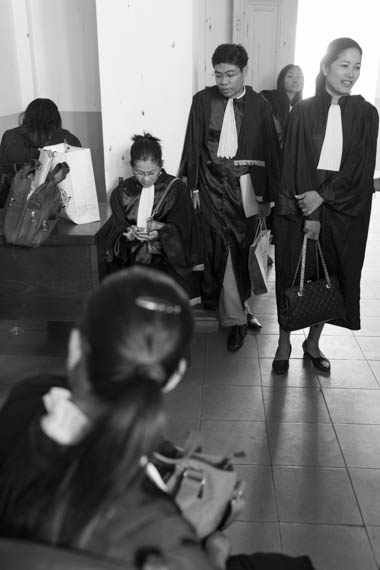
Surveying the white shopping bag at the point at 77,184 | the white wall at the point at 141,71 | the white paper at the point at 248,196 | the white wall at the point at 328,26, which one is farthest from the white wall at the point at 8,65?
the white wall at the point at 328,26

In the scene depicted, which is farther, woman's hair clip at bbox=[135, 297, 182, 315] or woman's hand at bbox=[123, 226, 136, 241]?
woman's hand at bbox=[123, 226, 136, 241]

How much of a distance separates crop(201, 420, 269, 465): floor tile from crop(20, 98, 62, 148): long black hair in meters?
1.79

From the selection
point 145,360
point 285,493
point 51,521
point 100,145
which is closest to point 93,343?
point 145,360

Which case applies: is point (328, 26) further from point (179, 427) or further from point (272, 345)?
point (179, 427)

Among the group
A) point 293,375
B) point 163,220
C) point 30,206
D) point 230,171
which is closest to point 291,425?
point 293,375

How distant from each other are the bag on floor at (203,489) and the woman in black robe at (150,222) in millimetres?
1757

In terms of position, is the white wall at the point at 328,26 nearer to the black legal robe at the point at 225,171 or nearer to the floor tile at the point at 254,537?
the black legal robe at the point at 225,171

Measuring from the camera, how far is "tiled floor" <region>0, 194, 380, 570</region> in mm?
1850

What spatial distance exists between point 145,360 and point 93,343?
0.07 m

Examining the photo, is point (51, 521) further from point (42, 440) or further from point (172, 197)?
point (172, 197)

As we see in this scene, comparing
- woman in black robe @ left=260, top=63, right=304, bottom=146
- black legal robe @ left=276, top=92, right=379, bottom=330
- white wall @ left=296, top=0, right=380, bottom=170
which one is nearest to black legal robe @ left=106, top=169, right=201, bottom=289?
black legal robe @ left=276, top=92, right=379, bottom=330

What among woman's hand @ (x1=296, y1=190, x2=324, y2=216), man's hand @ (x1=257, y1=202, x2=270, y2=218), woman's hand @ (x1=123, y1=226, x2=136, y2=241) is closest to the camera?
woman's hand @ (x1=296, y1=190, x2=324, y2=216)

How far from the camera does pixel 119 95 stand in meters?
2.84

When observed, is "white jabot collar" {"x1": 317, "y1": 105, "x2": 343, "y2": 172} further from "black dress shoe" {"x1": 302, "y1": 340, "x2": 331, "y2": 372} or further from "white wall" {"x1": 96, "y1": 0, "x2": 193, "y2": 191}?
"black dress shoe" {"x1": 302, "y1": 340, "x2": 331, "y2": 372}
